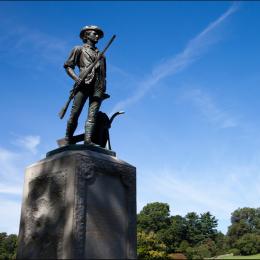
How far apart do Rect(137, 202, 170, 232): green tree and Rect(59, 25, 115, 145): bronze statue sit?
85.3m

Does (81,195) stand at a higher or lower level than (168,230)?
lower

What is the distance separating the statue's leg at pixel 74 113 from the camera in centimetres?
838

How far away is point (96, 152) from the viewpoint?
784 cm

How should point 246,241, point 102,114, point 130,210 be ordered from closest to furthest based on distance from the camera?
point 130,210
point 102,114
point 246,241

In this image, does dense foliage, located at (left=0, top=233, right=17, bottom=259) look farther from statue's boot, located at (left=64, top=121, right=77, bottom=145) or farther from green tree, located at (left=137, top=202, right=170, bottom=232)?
statue's boot, located at (left=64, top=121, right=77, bottom=145)

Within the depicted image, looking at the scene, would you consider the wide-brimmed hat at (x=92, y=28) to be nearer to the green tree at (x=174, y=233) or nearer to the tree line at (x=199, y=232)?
the tree line at (x=199, y=232)

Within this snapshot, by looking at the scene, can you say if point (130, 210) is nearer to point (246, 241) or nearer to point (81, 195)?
point (81, 195)

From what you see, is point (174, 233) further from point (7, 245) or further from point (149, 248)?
point (149, 248)

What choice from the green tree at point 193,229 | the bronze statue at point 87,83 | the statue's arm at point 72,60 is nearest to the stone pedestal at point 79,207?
the bronze statue at point 87,83

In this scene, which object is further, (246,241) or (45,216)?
(246,241)

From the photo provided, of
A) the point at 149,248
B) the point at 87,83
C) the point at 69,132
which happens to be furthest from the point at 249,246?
the point at 87,83

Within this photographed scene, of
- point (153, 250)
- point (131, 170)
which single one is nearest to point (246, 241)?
point (153, 250)

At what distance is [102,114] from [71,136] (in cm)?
89

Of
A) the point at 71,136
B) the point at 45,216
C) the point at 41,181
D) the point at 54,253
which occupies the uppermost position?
the point at 71,136
